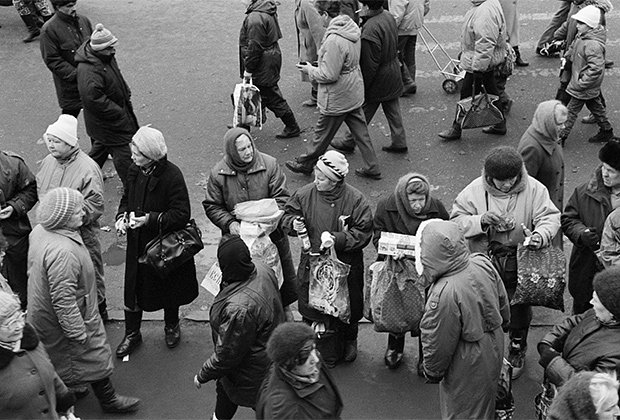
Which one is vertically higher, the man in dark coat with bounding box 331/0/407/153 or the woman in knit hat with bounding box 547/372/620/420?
the woman in knit hat with bounding box 547/372/620/420

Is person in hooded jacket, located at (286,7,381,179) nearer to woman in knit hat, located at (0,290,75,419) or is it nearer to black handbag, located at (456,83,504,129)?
black handbag, located at (456,83,504,129)

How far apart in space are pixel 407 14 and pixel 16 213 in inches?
228

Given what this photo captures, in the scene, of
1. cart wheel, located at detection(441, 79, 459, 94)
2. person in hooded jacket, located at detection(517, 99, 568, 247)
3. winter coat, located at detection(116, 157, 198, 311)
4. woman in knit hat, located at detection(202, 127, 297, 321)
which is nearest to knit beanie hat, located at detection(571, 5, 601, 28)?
cart wheel, located at detection(441, 79, 459, 94)

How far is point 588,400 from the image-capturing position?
4406mm

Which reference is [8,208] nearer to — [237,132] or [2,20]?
[237,132]

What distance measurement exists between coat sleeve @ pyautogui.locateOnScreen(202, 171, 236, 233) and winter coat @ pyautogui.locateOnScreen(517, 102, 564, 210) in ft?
8.14

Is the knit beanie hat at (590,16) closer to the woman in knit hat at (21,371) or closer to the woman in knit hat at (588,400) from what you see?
the woman in knit hat at (588,400)

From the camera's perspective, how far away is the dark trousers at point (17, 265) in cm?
737

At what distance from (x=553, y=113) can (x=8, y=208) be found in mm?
4515

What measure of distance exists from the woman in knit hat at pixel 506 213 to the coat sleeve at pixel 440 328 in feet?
3.72

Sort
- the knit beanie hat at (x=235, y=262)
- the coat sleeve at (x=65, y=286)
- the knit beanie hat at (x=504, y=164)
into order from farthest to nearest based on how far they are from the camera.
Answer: the knit beanie hat at (x=504, y=164), the coat sleeve at (x=65, y=286), the knit beanie hat at (x=235, y=262)

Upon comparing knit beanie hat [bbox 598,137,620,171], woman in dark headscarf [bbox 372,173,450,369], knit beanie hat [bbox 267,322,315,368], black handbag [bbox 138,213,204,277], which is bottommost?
black handbag [bbox 138,213,204,277]

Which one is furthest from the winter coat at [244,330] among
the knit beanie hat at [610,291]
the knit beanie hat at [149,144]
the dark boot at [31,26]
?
the dark boot at [31,26]

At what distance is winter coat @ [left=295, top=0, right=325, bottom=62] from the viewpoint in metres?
10.6
